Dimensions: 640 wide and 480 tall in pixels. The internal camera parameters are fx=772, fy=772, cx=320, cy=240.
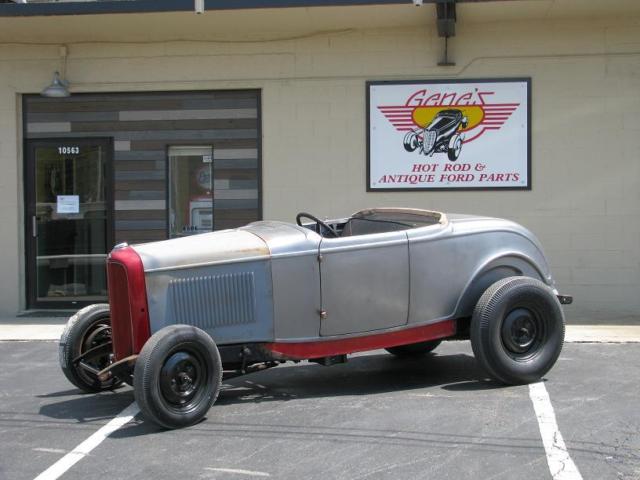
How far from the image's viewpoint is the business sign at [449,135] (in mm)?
10742

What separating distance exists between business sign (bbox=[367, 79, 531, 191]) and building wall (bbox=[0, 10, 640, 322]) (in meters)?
0.14

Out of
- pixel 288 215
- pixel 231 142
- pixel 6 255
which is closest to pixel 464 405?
pixel 288 215

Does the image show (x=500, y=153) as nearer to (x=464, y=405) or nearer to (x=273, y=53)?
(x=273, y=53)

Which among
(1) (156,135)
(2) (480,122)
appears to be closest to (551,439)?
(2) (480,122)

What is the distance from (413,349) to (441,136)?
397cm

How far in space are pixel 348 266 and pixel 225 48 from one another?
18.9 ft

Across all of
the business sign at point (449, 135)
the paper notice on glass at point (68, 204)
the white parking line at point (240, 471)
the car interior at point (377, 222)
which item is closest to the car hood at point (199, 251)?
the car interior at point (377, 222)

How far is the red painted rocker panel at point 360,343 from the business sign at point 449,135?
444 cm

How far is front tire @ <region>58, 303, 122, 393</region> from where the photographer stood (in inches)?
253

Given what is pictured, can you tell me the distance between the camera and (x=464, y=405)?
20.0 feet

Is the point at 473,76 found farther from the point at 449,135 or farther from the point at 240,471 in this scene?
the point at 240,471

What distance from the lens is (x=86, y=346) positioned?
257 inches

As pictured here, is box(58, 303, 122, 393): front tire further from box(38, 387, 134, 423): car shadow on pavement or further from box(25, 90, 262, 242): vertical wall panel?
box(25, 90, 262, 242): vertical wall panel

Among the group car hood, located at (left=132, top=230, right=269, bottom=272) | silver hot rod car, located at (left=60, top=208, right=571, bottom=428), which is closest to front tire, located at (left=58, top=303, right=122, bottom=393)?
silver hot rod car, located at (left=60, top=208, right=571, bottom=428)
